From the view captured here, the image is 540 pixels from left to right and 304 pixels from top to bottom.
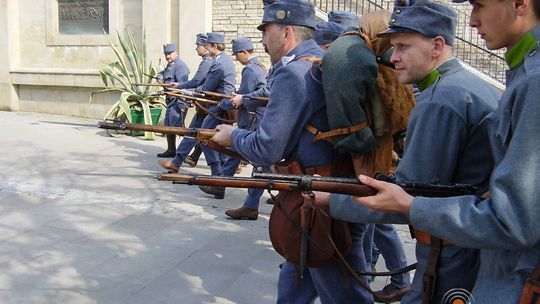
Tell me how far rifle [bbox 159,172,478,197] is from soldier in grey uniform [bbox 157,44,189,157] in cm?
758

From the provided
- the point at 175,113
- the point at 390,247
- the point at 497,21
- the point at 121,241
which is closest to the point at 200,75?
the point at 175,113

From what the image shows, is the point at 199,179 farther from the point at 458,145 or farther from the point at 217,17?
the point at 217,17

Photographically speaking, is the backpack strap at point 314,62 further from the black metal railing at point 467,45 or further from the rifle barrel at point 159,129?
the black metal railing at point 467,45

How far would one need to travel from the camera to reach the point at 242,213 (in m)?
6.18

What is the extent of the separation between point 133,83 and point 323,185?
35.3 feet

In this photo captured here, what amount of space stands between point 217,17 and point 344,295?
11748 millimetres

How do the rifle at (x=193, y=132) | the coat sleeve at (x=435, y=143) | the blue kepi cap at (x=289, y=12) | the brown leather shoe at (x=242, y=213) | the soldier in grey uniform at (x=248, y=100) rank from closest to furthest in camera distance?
the coat sleeve at (x=435, y=143), the blue kepi cap at (x=289, y=12), the rifle at (x=193, y=132), the brown leather shoe at (x=242, y=213), the soldier in grey uniform at (x=248, y=100)

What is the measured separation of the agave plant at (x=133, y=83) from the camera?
12305mm

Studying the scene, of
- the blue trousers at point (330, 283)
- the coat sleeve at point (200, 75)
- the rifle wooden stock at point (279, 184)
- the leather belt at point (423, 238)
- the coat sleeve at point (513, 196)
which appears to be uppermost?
the coat sleeve at point (513, 196)

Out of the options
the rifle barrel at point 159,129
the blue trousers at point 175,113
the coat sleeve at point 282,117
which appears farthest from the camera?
the blue trousers at point 175,113

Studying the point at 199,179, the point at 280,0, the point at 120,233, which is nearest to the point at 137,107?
the point at 120,233

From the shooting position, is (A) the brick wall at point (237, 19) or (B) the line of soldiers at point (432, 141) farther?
(A) the brick wall at point (237, 19)

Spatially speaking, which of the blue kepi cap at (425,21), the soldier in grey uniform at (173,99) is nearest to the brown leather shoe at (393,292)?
the blue kepi cap at (425,21)

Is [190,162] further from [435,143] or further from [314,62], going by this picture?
[435,143]
